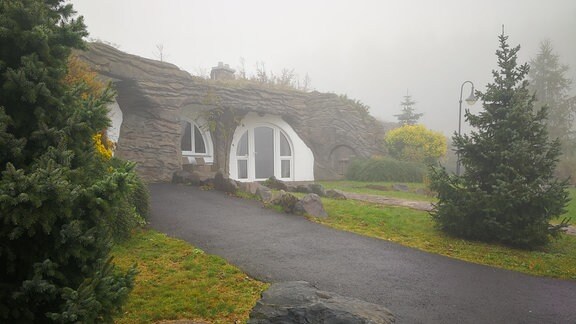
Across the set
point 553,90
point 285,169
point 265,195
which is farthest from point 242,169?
point 553,90

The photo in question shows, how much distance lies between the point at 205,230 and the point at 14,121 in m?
5.58

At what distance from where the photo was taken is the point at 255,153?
2103 cm

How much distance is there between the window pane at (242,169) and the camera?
67.7 ft

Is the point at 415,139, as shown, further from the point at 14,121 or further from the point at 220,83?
the point at 14,121

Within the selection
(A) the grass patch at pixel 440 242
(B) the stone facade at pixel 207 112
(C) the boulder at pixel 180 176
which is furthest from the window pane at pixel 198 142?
(A) the grass patch at pixel 440 242

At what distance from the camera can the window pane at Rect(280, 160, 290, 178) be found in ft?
72.5

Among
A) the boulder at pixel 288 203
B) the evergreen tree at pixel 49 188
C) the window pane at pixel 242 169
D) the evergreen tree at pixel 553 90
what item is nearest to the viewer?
the evergreen tree at pixel 49 188

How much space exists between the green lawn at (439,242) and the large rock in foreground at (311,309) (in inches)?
176

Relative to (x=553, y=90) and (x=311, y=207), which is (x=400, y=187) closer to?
(x=311, y=207)

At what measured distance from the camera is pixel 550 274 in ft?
20.6

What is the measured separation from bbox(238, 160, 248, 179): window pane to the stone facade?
5.17 ft

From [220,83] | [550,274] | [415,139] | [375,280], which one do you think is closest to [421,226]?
[550,274]

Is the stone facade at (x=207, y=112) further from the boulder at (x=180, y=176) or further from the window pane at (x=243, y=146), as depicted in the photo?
the window pane at (x=243, y=146)

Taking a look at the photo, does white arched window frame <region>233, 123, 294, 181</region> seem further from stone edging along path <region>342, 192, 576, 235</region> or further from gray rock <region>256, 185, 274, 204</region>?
gray rock <region>256, 185, 274, 204</region>
